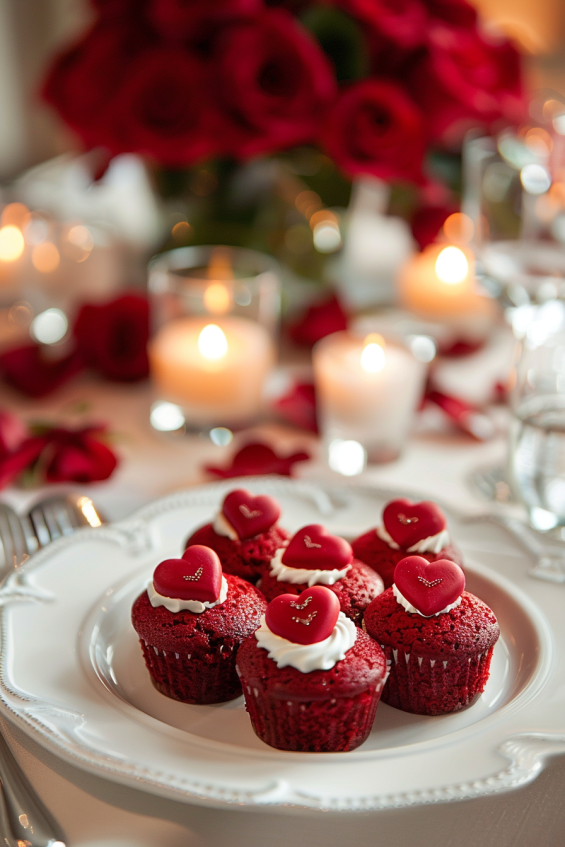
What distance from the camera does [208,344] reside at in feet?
4.91

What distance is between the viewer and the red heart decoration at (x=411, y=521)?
991 mm

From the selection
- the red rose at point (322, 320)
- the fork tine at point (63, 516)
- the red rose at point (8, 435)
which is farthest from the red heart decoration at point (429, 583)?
the red rose at point (322, 320)

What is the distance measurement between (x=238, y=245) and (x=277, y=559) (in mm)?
950

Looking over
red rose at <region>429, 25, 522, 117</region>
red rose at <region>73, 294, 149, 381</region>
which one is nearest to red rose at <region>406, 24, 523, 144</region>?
red rose at <region>429, 25, 522, 117</region>

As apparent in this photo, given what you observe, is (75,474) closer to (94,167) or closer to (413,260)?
(94,167)

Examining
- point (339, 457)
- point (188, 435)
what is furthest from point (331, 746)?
point (188, 435)

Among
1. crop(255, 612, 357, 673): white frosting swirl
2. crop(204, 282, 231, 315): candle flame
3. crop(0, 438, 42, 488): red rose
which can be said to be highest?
crop(204, 282, 231, 315): candle flame

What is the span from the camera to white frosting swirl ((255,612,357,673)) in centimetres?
81

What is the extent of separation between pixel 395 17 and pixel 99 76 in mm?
548

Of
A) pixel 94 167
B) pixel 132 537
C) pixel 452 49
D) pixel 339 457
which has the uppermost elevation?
pixel 452 49

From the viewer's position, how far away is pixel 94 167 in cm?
171

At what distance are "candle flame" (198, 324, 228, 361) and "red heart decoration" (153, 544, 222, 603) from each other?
A: 635mm

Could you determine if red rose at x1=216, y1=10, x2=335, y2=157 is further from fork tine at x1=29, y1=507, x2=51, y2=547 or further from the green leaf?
fork tine at x1=29, y1=507, x2=51, y2=547

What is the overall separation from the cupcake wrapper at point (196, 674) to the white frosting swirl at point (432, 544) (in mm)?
245
